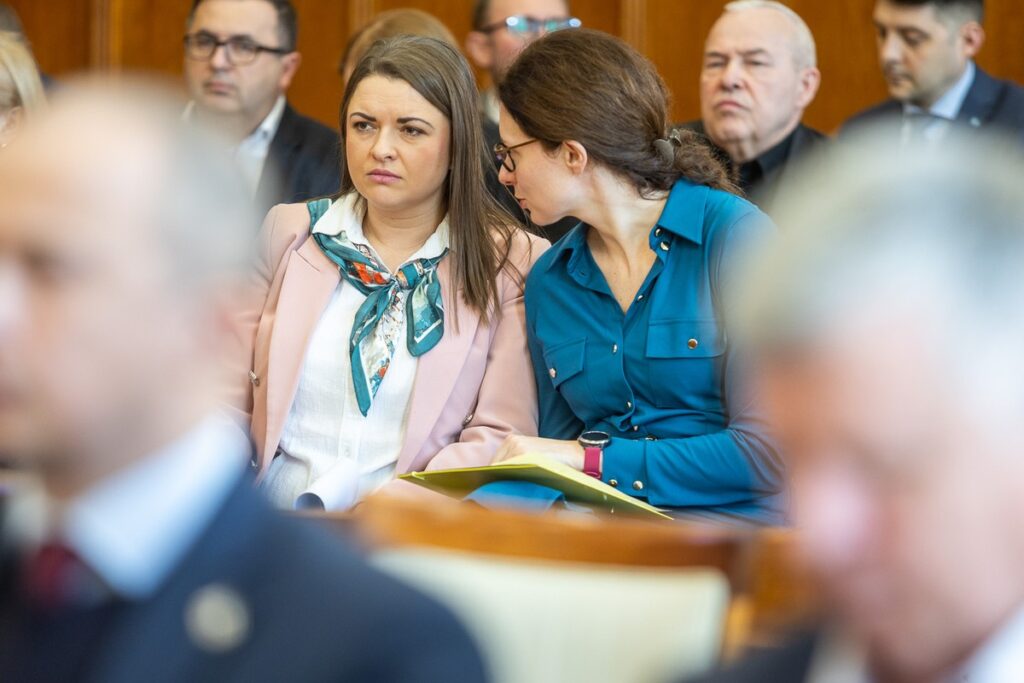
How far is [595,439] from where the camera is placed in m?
3.07

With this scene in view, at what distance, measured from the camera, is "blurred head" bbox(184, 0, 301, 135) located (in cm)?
518

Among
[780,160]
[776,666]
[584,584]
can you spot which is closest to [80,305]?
[776,666]

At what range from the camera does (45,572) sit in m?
1.04

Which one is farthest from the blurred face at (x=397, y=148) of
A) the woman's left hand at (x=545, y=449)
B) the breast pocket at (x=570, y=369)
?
the woman's left hand at (x=545, y=449)

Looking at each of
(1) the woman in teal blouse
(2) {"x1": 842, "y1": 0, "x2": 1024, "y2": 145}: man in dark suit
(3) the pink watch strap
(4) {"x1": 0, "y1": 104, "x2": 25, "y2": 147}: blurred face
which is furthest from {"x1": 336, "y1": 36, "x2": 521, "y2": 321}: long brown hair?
(2) {"x1": 842, "y1": 0, "x2": 1024, "y2": 145}: man in dark suit

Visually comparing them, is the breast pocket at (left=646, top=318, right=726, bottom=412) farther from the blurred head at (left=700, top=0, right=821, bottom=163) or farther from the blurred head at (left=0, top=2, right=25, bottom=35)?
the blurred head at (left=0, top=2, right=25, bottom=35)

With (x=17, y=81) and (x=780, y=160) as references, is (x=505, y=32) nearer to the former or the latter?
(x=780, y=160)

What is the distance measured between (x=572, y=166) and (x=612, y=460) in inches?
28.7

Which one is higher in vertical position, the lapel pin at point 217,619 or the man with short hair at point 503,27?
the man with short hair at point 503,27

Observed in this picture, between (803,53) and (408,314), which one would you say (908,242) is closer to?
(408,314)

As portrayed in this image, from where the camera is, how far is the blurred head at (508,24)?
196 inches

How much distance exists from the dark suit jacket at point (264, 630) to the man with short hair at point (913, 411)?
0.32m

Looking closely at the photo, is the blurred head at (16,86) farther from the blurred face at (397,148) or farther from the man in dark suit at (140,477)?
the man in dark suit at (140,477)

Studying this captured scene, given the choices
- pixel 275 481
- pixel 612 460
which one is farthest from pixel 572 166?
pixel 275 481
